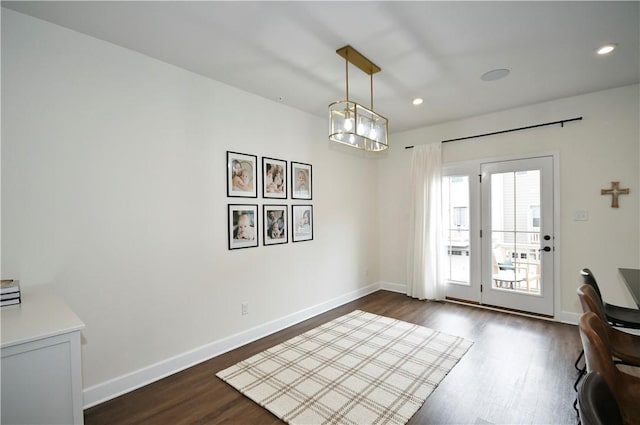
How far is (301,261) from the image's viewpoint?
404 centimetres

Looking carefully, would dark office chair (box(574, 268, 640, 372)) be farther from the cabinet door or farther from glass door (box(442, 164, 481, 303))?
the cabinet door

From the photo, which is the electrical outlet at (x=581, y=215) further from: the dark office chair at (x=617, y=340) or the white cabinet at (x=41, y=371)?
the white cabinet at (x=41, y=371)

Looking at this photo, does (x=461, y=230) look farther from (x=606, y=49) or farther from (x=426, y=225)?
(x=606, y=49)

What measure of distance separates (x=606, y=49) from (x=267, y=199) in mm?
3518

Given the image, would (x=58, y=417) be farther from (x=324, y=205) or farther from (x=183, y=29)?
(x=324, y=205)

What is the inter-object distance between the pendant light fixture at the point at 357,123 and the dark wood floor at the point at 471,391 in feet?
7.27

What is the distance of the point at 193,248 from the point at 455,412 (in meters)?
2.59

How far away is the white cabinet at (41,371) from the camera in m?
1.30

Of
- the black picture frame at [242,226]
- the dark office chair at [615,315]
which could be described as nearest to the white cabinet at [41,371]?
the black picture frame at [242,226]

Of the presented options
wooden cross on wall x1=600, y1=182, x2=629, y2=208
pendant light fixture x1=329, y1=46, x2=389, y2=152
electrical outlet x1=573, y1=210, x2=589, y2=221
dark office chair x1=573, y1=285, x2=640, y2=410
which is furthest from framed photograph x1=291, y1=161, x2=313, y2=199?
wooden cross on wall x1=600, y1=182, x2=629, y2=208

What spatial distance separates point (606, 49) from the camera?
2.58 meters

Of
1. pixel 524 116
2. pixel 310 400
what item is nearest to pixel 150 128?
pixel 310 400

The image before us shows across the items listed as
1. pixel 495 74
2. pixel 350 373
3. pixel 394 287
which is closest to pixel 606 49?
pixel 495 74

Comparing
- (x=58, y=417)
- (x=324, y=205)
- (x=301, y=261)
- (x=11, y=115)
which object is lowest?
(x=58, y=417)
